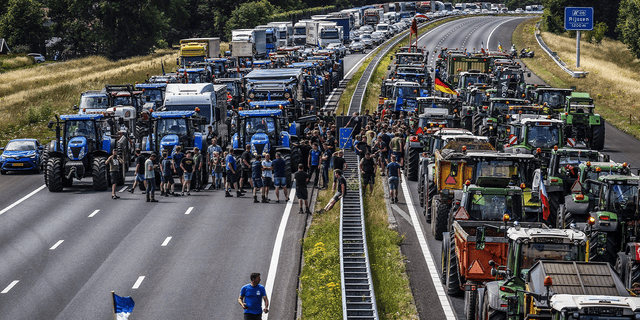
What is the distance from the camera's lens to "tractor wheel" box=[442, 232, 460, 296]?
16969mm

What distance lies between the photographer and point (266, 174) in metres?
27.2

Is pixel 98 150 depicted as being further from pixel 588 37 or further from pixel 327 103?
pixel 588 37

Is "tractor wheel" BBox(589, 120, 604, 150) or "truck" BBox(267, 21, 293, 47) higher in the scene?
"truck" BBox(267, 21, 293, 47)

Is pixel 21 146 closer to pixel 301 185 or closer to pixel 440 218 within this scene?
pixel 301 185

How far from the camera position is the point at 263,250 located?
21.6m

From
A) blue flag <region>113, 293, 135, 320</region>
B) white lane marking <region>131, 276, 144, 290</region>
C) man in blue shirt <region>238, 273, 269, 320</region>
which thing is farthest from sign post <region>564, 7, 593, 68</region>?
blue flag <region>113, 293, 135, 320</region>

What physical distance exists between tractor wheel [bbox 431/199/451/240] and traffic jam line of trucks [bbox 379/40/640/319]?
29mm

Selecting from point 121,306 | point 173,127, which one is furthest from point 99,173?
point 121,306

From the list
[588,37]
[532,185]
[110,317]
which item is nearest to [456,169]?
[532,185]

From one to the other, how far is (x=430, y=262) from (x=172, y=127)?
13.8 meters

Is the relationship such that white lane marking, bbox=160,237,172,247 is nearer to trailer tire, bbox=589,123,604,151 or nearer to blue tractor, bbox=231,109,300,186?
blue tractor, bbox=231,109,300,186

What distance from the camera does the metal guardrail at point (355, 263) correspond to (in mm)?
15875

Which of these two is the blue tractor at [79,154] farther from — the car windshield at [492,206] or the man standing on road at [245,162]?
the car windshield at [492,206]

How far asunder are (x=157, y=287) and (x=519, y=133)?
1381 centimetres
